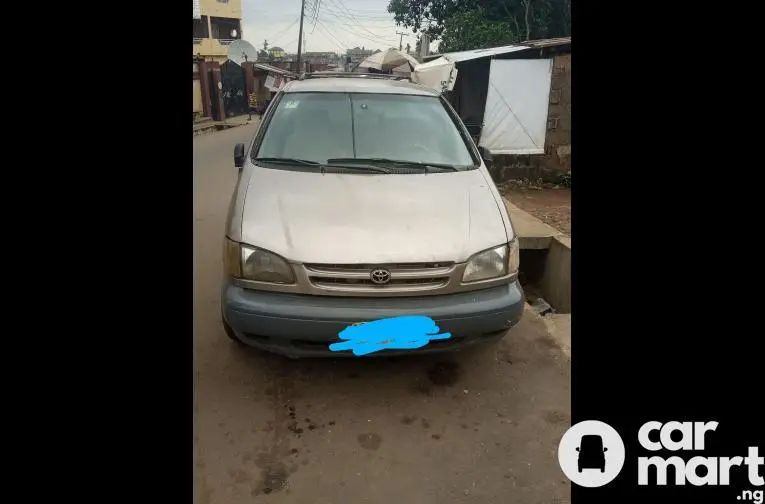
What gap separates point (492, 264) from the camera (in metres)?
2.62

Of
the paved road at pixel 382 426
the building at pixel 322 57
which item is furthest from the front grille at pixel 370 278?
the building at pixel 322 57

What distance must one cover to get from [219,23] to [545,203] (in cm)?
3397

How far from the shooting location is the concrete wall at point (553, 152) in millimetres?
8258

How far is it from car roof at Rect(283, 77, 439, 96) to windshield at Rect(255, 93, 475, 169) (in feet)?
0.18

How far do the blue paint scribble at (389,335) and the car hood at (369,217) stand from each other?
297 millimetres

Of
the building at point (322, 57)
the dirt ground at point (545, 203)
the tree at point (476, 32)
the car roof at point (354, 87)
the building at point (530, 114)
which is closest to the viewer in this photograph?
the car roof at point (354, 87)

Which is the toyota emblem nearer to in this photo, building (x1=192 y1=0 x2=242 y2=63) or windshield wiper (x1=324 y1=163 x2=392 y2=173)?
windshield wiper (x1=324 y1=163 x2=392 y2=173)

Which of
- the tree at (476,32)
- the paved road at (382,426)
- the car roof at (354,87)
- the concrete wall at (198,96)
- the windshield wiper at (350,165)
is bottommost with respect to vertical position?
the paved road at (382,426)

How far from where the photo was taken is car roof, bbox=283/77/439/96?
12.1 ft

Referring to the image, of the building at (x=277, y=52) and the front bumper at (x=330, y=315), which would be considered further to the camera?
→ the building at (x=277, y=52)

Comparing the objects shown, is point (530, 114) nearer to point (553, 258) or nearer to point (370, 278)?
point (553, 258)

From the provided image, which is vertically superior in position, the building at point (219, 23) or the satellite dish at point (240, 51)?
the building at point (219, 23)

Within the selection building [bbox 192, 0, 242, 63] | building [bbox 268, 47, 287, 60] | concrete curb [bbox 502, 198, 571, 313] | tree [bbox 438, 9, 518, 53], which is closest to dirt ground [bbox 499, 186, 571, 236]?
concrete curb [bbox 502, 198, 571, 313]

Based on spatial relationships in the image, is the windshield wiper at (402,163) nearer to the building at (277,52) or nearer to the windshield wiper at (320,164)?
the windshield wiper at (320,164)
